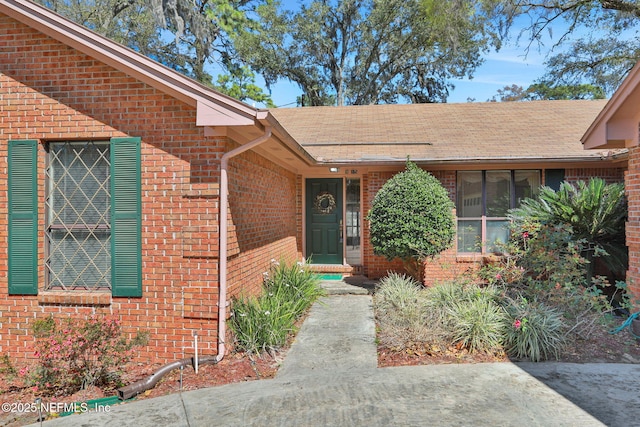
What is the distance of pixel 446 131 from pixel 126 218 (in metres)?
7.85

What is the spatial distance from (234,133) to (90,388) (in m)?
Result: 3.19

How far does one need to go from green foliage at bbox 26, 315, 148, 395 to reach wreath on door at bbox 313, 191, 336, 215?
5.94m

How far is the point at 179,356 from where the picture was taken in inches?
200

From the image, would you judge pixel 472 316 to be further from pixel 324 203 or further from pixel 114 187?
pixel 324 203

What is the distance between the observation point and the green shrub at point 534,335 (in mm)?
4945

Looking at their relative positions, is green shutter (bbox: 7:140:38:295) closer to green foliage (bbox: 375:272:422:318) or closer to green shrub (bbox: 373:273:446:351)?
green shrub (bbox: 373:273:446:351)

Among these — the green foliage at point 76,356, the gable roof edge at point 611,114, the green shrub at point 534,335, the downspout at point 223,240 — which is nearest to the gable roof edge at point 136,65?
the downspout at point 223,240

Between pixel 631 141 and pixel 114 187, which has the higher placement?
pixel 631 141

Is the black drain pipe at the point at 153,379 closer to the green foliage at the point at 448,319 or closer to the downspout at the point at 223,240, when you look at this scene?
the downspout at the point at 223,240

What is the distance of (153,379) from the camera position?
4.55 m

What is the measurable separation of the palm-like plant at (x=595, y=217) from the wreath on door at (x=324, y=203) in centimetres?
431

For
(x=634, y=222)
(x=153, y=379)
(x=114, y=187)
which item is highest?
(x=114, y=187)

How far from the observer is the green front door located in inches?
400

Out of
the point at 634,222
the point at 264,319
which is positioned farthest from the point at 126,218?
the point at 634,222
